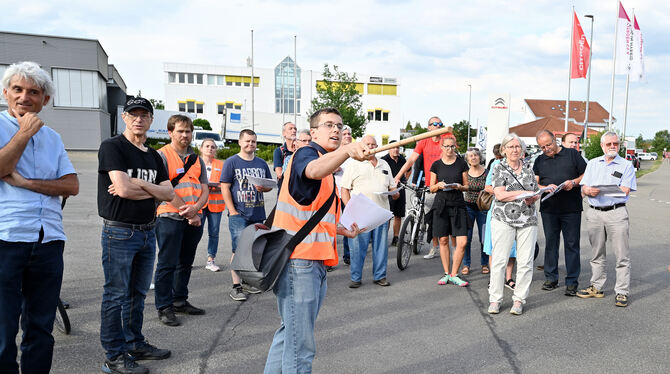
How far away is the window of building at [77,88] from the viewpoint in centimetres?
3525

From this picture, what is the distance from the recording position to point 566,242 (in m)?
6.27

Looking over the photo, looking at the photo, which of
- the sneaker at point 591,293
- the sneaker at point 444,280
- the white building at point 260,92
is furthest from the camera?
the white building at point 260,92

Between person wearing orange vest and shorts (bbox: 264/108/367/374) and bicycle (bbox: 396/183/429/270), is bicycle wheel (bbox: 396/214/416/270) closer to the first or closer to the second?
bicycle (bbox: 396/183/429/270)

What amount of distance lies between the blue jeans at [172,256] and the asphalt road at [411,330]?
0.34m

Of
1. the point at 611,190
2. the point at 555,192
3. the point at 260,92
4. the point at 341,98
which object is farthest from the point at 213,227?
the point at 260,92

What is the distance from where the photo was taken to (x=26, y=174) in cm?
284

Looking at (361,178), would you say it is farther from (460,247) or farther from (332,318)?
(332,318)

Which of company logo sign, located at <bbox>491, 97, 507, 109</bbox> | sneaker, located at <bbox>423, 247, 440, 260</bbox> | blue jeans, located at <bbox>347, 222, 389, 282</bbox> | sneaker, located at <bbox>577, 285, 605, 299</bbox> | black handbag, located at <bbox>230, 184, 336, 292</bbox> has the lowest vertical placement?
sneaker, located at <bbox>423, 247, 440, 260</bbox>

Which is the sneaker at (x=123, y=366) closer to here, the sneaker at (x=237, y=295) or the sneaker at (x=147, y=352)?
the sneaker at (x=147, y=352)

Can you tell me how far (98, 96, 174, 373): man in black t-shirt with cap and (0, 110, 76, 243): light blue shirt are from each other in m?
0.59

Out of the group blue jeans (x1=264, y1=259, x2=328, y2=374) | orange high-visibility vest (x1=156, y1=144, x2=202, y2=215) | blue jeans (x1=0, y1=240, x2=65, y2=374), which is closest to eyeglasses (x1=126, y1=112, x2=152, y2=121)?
orange high-visibility vest (x1=156, y1=144, x2=202, y2=215)

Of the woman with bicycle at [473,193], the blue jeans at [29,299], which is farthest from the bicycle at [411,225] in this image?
the blue jeans at [29,299]

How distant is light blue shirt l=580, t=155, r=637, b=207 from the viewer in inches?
232

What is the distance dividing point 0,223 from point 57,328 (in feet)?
7.45
